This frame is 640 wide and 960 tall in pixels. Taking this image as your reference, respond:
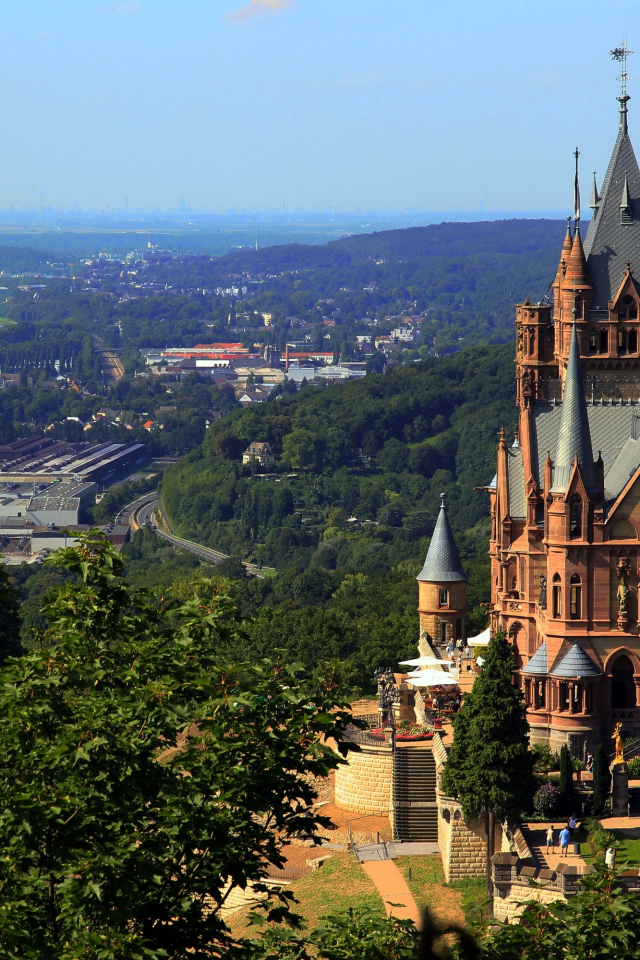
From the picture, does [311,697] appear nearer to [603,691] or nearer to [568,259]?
[603,691]

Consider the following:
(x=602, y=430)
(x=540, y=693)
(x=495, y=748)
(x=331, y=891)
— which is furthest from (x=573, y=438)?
(x=331, y=891)

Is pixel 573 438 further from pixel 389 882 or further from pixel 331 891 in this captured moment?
pixel 331 891

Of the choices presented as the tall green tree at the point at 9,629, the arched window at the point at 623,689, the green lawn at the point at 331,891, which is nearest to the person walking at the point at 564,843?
the green lawn at the point at 331,891

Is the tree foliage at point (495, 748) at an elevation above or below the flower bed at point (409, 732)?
above

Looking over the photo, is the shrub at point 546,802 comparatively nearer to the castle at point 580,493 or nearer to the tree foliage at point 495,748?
the tree foliage at point 495,748

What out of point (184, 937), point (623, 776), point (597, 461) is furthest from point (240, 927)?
point (184, 937)

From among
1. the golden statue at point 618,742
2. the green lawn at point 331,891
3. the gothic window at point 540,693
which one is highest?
the gothic window at point 540,693
